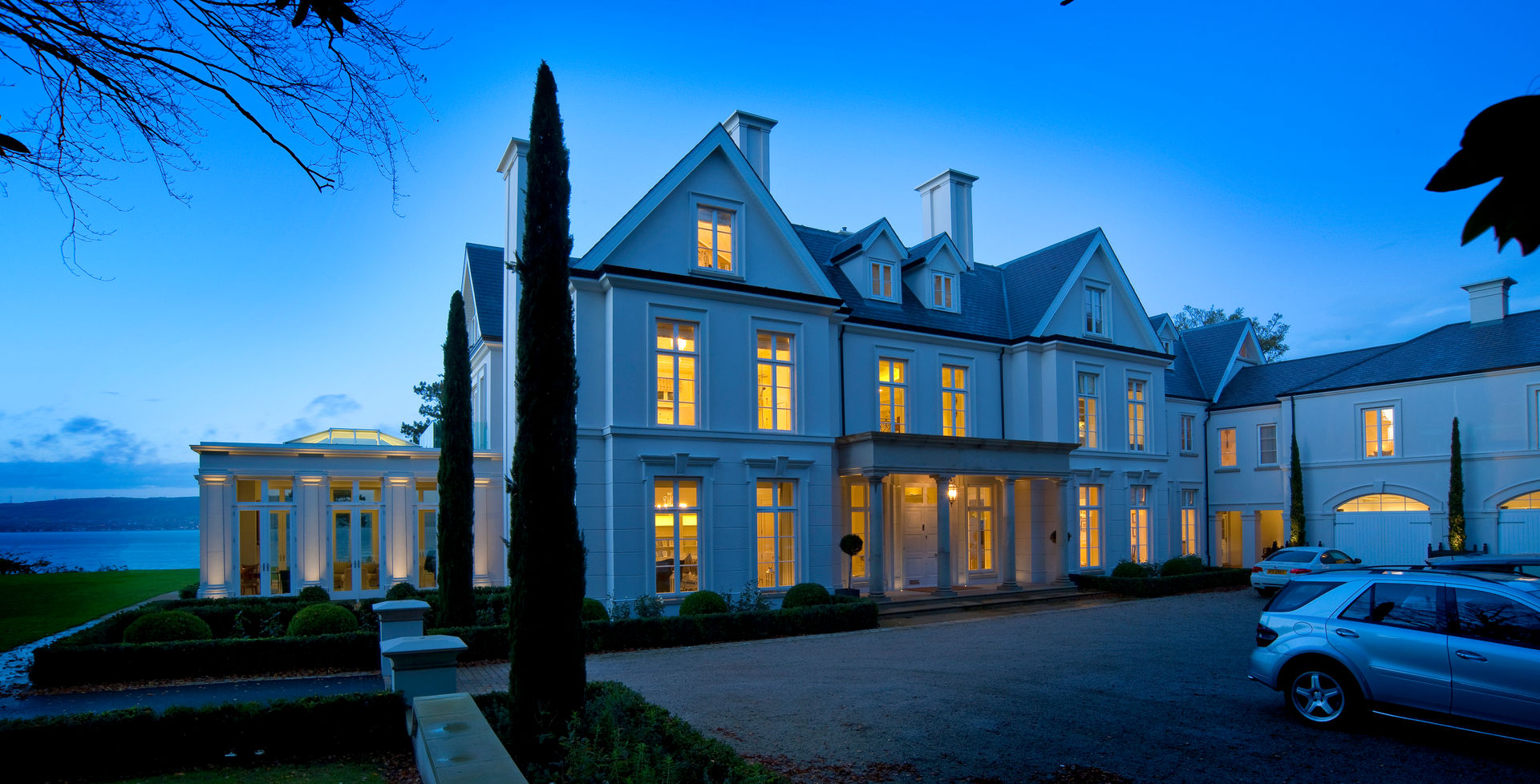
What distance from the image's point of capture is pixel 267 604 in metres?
16.1

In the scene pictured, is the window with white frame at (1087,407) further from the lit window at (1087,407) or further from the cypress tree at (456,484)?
the cypress tree at (456,484)

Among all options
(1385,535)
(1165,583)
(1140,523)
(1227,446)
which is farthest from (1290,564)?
(1227,446)

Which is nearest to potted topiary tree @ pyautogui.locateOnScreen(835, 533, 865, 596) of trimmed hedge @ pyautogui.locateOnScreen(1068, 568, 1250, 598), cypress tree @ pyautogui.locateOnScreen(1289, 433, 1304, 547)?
trimmed hedge @ pyautogui.locateOnScreen(1068, 568, 1250, 598)

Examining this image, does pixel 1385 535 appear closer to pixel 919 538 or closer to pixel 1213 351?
pixel 1213 351

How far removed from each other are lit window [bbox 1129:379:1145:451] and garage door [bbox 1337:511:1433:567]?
23.2 ft

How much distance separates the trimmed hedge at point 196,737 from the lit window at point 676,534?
9242 mm

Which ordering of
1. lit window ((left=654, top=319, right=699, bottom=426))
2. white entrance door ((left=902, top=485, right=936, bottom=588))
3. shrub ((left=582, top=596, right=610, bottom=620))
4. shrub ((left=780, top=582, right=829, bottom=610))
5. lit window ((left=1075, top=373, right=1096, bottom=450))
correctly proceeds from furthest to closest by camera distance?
lit window ((left=1075, top=373, right=1096, bottom=450)) → white entrance door ((left=902, top=485, right=936, bottom=588)) → lit window ((left=654, top=319, right=699, bottom=426)) → shrub ((left=780, top=582, right=829, bottom=610)) → shrub ((left=582, top=596, right=610, bottom=620))

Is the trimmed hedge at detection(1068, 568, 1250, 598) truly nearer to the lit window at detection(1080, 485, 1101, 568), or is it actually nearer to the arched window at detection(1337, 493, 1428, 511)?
the lit window at detection(1080, 485, 1101, 568)

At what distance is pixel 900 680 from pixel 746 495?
799cm

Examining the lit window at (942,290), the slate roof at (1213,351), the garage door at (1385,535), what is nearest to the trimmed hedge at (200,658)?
the lit window at (942,290)

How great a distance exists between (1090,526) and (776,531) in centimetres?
1081

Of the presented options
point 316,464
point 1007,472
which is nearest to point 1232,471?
point 1007,472

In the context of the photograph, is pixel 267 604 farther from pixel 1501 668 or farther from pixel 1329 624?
pixel 1501 668

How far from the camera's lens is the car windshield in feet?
70.8
